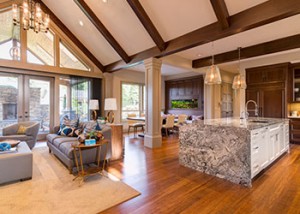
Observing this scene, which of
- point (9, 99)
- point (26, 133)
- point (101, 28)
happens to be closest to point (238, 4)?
point (101, 28)

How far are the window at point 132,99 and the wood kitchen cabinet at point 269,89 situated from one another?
4874 mm

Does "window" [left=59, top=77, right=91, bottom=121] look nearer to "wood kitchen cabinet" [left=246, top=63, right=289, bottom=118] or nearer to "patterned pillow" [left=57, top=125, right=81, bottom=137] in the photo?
"patterned pillow" [left=57, top=125, right=81, bottom=137]

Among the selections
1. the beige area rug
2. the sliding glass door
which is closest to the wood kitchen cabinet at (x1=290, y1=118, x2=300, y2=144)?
the beige area rug

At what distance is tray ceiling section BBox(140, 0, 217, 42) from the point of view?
3527 mm

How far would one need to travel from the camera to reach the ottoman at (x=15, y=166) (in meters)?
2.72

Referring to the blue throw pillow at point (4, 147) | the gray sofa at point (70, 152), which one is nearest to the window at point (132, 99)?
the gray sofa at point (70, 152)

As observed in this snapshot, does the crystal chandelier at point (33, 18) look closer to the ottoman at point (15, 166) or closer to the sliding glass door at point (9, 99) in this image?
the ottoman at point (15, 166)

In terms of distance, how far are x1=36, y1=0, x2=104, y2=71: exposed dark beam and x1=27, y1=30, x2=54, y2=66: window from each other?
0.48 metres

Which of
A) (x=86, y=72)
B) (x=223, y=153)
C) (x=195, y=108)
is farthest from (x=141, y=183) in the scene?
(x=195, y=108)

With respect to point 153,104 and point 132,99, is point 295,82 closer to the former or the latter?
point 153,104

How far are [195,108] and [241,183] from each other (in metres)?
6.38

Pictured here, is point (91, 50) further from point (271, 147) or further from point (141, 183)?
point (271, 147)

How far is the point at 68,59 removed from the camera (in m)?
6.51

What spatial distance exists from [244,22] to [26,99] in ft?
21.9
